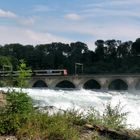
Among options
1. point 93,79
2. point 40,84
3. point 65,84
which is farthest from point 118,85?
point 40,84

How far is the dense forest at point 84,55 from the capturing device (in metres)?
117

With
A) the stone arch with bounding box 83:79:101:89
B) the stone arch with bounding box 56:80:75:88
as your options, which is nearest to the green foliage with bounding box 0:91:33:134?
the stone arch with bounding box 56:80:75:88

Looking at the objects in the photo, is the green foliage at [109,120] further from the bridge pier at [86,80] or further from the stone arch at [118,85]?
the stone arch at [118,85]

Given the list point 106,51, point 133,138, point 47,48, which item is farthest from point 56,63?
point 133,138

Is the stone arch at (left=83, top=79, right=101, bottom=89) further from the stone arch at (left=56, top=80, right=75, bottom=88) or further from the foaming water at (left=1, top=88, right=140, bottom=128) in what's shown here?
the foaming water at (left=1, top=88, right=140, bottom=128)

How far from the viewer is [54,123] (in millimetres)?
8352

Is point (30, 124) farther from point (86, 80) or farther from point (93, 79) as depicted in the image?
point (93, 79)

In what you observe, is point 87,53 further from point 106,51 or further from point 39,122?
point 39,122

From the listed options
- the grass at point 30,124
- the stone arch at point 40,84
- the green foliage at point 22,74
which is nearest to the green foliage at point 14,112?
the grass at point 30,124

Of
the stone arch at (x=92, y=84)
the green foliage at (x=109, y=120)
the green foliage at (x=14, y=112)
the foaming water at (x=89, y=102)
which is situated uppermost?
the green foliage at (x=14, y=112)

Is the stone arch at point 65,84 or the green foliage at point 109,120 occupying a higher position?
the green foliage at point 109,120

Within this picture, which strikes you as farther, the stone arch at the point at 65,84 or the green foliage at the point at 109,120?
the stone arch at the point at 65,84

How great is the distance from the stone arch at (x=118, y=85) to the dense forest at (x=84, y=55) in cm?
1213

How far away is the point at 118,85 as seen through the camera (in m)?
107
